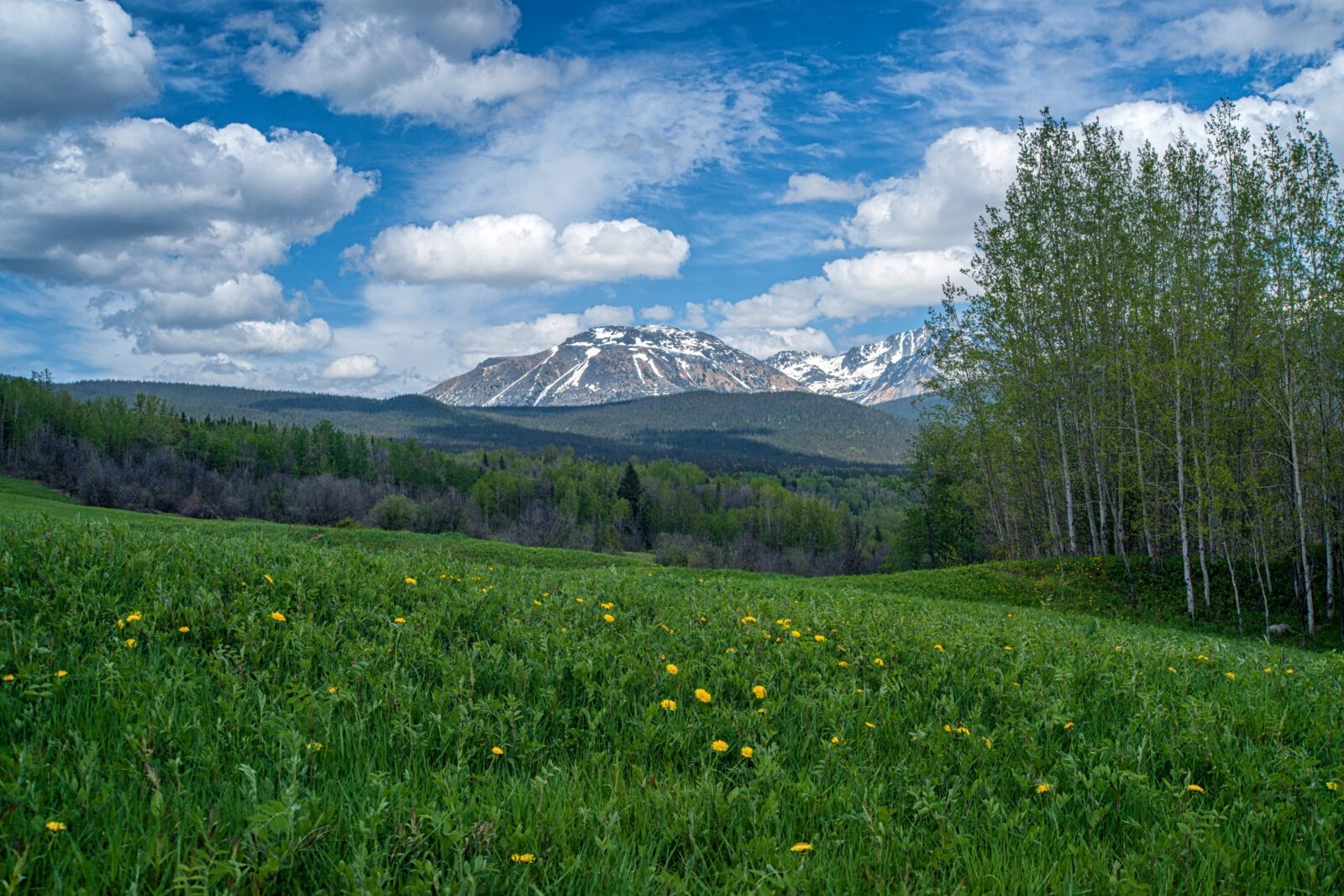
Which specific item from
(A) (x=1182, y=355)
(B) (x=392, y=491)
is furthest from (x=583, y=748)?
(B) (x=392, y=491)

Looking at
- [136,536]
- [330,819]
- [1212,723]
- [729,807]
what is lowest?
[1212,723]

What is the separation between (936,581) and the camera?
2711 centimetres

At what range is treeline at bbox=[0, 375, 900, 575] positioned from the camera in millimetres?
84688

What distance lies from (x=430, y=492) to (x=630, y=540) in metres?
34.0

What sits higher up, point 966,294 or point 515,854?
point 966,294

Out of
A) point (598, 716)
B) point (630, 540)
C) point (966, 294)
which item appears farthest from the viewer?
point (630, 540)

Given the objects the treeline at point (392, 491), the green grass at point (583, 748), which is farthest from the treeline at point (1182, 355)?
the treeline at point (392, 491)

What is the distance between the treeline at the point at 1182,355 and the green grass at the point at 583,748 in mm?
18331

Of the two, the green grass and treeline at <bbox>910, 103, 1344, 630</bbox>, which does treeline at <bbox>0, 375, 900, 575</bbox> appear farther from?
the green grass

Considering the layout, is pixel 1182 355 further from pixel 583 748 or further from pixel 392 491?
pixel 392 491

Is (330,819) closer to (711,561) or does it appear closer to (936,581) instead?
(936,581)

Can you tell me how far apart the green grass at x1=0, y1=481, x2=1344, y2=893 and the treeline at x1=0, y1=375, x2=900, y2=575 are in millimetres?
64281

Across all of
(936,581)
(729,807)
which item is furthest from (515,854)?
(936,581)

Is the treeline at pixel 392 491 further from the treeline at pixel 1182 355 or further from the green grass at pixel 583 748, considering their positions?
the green grass at pixel 583 748
